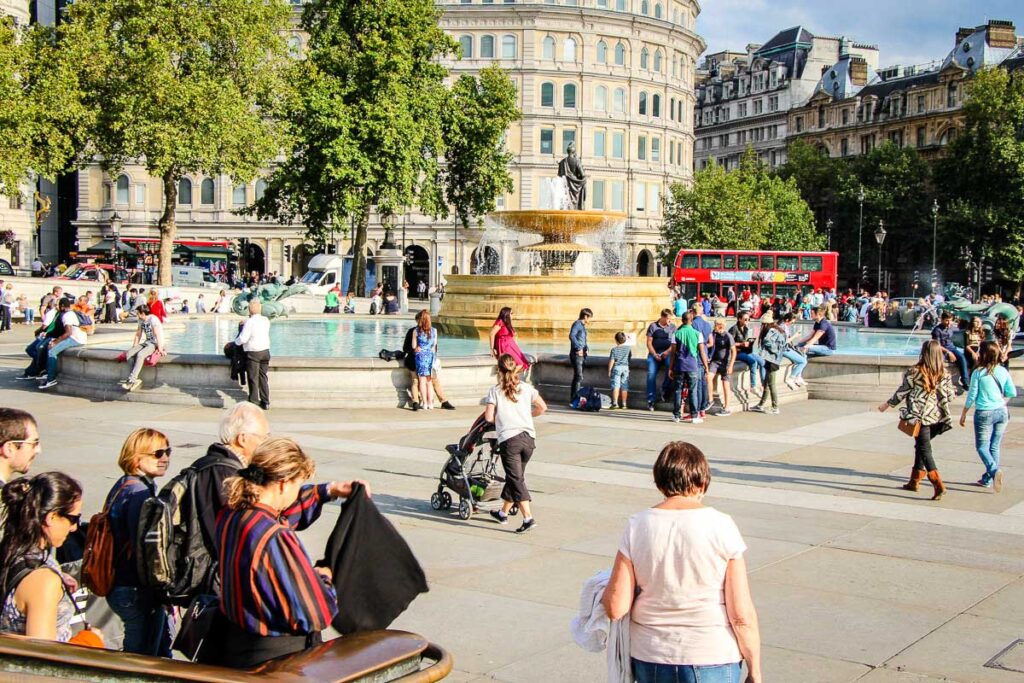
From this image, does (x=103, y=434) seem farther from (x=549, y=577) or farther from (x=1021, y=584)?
(x=1021, y=584)

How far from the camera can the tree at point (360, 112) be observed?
45.7m

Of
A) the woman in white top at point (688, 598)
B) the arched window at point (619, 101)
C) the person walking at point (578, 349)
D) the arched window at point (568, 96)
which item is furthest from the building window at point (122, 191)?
Result: the woman in white top at point (688, 598)

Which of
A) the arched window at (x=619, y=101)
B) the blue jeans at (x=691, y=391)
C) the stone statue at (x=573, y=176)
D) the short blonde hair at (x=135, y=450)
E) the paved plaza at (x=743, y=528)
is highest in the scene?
the arched window at (x=619, y=101)

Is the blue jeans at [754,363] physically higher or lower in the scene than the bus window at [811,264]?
lower

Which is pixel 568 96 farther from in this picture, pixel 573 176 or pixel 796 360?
pixel 796 360

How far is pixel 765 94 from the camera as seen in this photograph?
11081cm

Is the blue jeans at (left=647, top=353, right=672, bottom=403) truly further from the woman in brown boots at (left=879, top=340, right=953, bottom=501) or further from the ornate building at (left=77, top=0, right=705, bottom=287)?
the ornate building at (left=77, top=0, right=705, bottom=287)

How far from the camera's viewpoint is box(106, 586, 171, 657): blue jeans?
4.91 metres

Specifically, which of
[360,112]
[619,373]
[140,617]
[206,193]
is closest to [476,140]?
[360,112]

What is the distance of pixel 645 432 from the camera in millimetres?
14969

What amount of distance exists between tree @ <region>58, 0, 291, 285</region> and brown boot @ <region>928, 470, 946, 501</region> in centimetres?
3631

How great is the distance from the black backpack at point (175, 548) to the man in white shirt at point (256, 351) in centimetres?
1097

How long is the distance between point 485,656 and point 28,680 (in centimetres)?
364

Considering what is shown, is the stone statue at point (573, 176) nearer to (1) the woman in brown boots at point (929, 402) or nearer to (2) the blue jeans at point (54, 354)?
(2) the blue jeans at point (54, 354)
